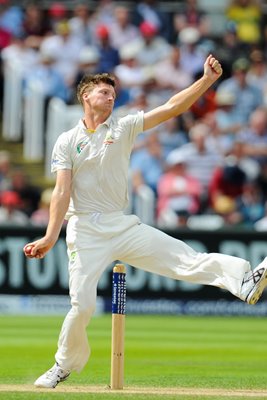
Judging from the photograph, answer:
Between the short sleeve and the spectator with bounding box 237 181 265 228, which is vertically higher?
the short sleeve

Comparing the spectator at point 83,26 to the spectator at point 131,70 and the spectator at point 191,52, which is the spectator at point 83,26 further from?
the spectator at point 191,52

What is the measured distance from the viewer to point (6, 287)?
17.9 meters

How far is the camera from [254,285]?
8203 mm

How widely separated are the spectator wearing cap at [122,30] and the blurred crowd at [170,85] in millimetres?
18

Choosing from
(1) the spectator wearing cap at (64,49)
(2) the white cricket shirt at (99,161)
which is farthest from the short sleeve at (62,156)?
(1) the spectator wearing cap at (64,49)

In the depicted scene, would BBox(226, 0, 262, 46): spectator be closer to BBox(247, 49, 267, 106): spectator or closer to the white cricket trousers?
BBox(247, 49, 267, 106): spectator

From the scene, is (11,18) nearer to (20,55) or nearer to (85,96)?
(20,55)

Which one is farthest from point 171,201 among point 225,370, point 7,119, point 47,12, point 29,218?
point 225,370

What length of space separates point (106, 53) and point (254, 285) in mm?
13333

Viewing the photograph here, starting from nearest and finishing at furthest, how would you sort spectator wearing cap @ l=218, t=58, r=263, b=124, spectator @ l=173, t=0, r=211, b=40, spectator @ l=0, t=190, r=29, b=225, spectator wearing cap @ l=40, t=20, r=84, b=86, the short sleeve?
the short sleeve, spectator @ l=0, t=190, r=29, b=225, spectator wearing cap @ l=218, t=58, r=263, b=124, spectator wearing cap @ l=40, t=20, r=84, b=86, spectator @ l=173, t=0, r=211, b=40

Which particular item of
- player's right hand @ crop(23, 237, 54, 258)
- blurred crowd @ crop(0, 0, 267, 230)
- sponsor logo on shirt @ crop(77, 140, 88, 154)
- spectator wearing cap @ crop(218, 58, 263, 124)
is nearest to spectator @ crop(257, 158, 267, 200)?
blurred crowd @ crop(0, 0, 267, 230)

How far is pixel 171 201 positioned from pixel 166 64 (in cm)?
341

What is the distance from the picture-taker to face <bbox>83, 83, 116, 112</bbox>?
27.7 ft

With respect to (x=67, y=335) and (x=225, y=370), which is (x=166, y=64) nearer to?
(x=225, y=370)
